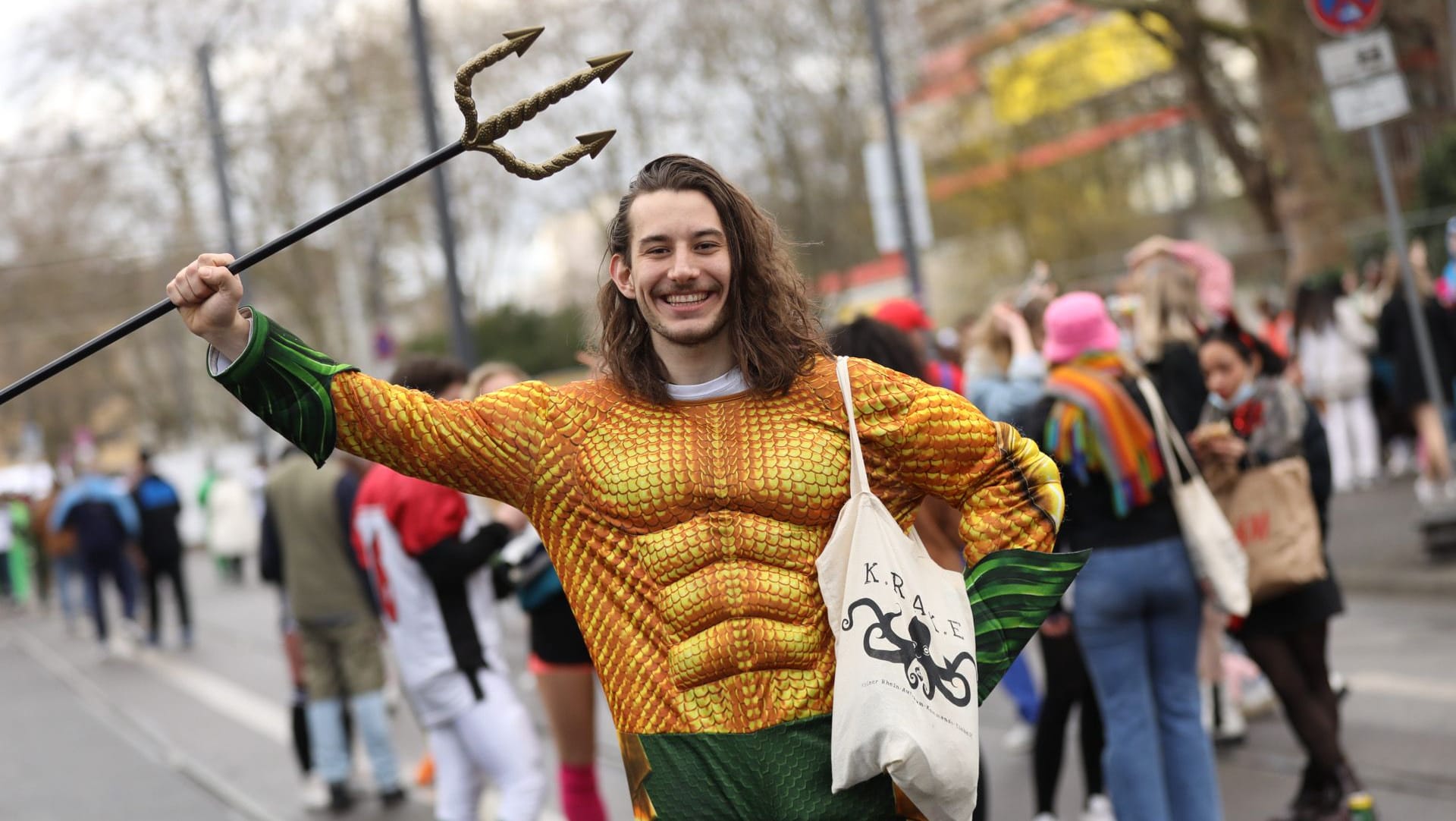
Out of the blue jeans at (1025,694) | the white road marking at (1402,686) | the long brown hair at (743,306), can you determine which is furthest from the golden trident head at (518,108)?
the white road marking at (1402,686)

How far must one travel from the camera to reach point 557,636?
5.36 metres

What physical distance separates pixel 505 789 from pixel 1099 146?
28.9 meters

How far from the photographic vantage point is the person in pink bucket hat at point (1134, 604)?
4.90 metres

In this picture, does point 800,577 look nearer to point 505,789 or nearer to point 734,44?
point 505,789

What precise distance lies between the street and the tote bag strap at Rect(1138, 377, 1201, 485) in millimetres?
1578

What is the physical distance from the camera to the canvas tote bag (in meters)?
5.43

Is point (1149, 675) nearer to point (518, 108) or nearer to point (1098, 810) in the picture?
point (1098, 810)

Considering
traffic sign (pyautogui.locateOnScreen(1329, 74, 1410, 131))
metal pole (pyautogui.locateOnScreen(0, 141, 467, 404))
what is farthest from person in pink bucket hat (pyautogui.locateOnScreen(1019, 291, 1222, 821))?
traffic sign (pyautogui.locateOnScreen(1329, 74, 1410, 131))

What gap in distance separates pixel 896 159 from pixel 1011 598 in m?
14.8

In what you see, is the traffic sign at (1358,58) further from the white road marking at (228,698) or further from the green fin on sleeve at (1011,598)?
the green fin on sleeve at (1011,598)

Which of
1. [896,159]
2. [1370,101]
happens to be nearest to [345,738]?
[1370,101]

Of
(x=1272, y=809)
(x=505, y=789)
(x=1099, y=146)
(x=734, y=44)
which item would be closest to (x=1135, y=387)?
(x=1272, y=809)

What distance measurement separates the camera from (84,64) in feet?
91.3

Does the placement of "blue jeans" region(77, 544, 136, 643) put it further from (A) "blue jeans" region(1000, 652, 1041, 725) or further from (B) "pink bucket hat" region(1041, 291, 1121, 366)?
(B) "pink bucket hat" region(1041, 291, 1121, 366)
